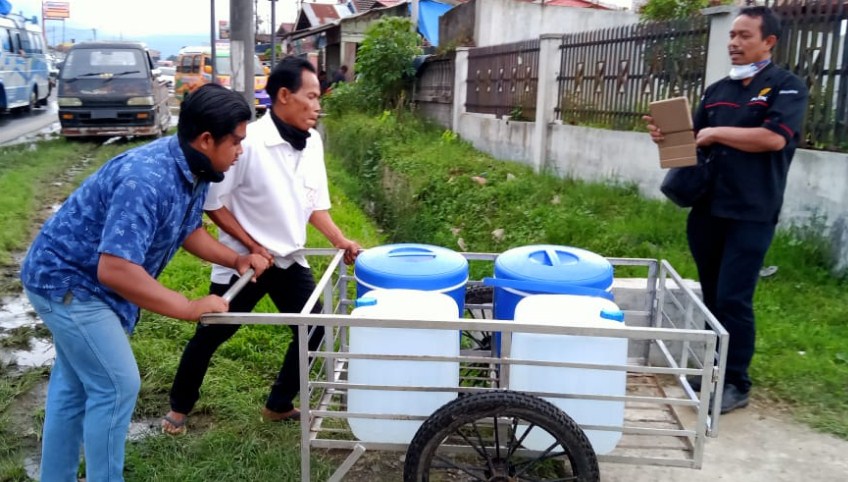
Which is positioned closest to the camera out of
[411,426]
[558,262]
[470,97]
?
[411,426]

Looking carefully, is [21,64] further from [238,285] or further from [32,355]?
[238,285]

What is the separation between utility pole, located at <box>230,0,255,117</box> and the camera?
574 cm

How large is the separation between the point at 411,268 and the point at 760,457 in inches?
67.1

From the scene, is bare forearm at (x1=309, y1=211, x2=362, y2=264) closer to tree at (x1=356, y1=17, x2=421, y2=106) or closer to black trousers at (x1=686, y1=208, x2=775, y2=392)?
black trousers at (x1=686, y1=208, x2=775, y2=392)

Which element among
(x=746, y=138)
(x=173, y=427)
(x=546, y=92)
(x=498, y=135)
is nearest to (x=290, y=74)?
(x=173, y=427)

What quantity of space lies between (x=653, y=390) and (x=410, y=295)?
1.48m

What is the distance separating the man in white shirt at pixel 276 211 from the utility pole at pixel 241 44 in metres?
3.03

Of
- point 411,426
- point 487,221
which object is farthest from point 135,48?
point 411,426

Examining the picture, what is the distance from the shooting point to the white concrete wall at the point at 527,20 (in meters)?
13.9

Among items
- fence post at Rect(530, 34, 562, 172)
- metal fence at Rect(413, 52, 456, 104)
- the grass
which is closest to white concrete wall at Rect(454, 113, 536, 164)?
fence post at Rect(530, 34, 562, 172)

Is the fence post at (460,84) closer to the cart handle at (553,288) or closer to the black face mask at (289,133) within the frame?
the black face mask at (289,133)

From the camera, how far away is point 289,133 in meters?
2.91

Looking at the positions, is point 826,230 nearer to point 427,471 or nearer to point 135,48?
point 427,471

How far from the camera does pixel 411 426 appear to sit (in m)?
2.42
